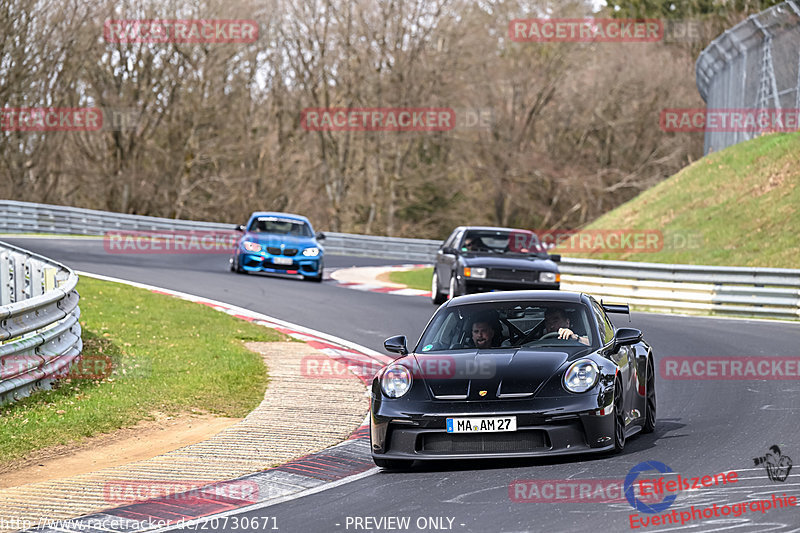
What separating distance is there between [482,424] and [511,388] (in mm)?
356

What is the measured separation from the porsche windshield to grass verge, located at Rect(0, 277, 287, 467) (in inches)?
105

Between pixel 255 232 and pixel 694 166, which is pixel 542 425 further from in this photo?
pixel 694 166

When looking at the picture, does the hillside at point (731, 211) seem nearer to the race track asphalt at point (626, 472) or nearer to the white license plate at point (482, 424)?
the race track asphalt at point (626, 472)

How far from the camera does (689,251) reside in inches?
1097

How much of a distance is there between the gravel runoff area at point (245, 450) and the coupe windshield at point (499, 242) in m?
7.97

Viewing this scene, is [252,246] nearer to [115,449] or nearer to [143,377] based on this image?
[143,377]

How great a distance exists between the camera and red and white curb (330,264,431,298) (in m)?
25.1

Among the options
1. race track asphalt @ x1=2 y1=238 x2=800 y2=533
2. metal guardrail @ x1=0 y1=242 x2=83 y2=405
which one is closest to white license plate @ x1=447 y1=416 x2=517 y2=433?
race track asphalt @ x1=2 y1=238 x2=800 y2=533

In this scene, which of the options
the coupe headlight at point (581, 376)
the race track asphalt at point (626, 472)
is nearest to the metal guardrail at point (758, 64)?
the race track asphalt at point (626, 472)

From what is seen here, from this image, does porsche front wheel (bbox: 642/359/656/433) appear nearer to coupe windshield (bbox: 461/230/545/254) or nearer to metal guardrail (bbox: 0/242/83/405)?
metal guardrail (bbox: 0/242/83/405)

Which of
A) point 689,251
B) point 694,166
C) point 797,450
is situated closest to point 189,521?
point 797,450

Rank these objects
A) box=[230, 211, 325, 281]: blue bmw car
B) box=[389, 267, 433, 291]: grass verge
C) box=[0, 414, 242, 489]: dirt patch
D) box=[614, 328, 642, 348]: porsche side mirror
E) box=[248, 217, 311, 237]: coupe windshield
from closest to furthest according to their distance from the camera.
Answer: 1. box=[0, 414, 242, 489]: dirt patch
2. box=[614, 328, 642, 348]: porsche side mirror
3. box=[230, 211, 325, 281]: blue bmw car
4. box=[248, 217, 311, 237]: coupe windshield
5. box=[389, 267, 433, 291]: grass verge

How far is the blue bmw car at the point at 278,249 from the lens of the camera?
81.6 ft

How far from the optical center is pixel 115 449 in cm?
891
